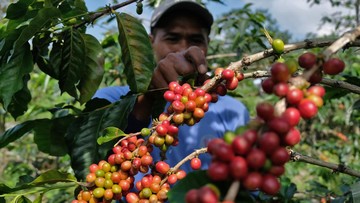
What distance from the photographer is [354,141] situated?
196 inches

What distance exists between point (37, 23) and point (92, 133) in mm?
367

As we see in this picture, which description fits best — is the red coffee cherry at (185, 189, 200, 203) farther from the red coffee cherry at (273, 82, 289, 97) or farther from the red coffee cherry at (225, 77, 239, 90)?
the red coffee cherry at (225, 77, 239, 90)

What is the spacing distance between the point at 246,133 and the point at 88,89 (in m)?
0.84

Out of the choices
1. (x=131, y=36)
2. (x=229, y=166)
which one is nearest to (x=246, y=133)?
(x=229, y=166)

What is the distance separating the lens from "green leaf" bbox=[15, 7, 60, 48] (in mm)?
1126

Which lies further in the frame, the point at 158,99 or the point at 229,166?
the point at 158,99

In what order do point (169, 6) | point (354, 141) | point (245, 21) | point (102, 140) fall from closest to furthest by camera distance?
1. point (102, 140)
2. point (169, 6)
3. point (245, 21)
4. point (354, 141)

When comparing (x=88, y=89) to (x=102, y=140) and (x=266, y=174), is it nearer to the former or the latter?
(x=102, y=140)

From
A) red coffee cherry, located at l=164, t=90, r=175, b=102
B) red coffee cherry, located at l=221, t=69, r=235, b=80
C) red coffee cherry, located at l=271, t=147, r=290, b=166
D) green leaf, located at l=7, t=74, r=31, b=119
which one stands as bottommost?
green leaf, located at l=7, t=74, r=31, b=119

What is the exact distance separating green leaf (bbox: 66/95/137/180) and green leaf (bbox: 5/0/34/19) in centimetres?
38

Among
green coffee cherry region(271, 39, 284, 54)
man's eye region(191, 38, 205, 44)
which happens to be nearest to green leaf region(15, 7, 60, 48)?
green coffee cherry region(271, 39, 284, 54)

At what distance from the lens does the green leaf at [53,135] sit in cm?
148

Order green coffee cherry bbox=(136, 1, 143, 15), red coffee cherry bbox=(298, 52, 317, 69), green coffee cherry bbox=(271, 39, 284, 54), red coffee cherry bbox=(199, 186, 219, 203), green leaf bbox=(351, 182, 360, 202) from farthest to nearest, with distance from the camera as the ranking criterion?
green coffee cherry bbox=(136, 1, 143, 15), green leaf bbox=(351, 182, 360, 202), green coffee cherry bbox=(271, 39, 284, 54), red coffee cherry bbox=(298, 52, 317, 69), red coffee cherry bbox=(199, 186, 219, 203)

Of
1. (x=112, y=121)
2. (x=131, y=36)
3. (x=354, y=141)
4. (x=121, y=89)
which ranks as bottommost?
(x=354, y=141)
